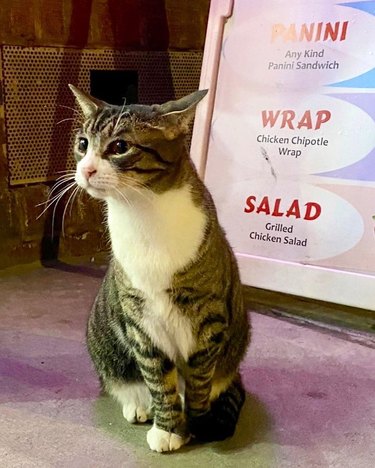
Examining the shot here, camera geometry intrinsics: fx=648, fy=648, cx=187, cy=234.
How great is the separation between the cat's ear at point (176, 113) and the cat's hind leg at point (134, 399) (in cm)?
58

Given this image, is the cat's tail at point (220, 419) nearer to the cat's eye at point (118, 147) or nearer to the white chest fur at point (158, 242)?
the white chest fur at point (158, 242)

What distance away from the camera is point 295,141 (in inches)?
74.2

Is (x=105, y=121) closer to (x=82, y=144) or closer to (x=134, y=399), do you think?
(x=82, y=144)

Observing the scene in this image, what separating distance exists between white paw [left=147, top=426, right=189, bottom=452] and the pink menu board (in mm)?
702

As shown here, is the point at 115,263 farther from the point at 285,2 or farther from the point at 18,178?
the point at 18,178

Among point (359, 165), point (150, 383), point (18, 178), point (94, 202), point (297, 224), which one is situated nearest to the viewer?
point (150, 383)

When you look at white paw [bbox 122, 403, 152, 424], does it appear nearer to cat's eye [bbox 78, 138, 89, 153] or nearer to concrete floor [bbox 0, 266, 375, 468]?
concrete floor [bbox 0, 266, 375, 468]

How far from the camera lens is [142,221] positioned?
122 centimetres

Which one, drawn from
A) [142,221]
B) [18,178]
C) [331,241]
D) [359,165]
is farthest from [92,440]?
[18,178]

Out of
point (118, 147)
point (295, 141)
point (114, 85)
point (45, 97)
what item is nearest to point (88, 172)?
point (118, 147)

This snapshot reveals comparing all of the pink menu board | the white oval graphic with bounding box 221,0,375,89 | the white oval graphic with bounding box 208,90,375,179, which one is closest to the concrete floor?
the pink menu board

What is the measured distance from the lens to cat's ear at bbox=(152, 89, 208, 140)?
3.87ft

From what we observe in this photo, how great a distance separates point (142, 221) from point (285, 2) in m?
0.99

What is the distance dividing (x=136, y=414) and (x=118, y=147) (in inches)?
24.2
